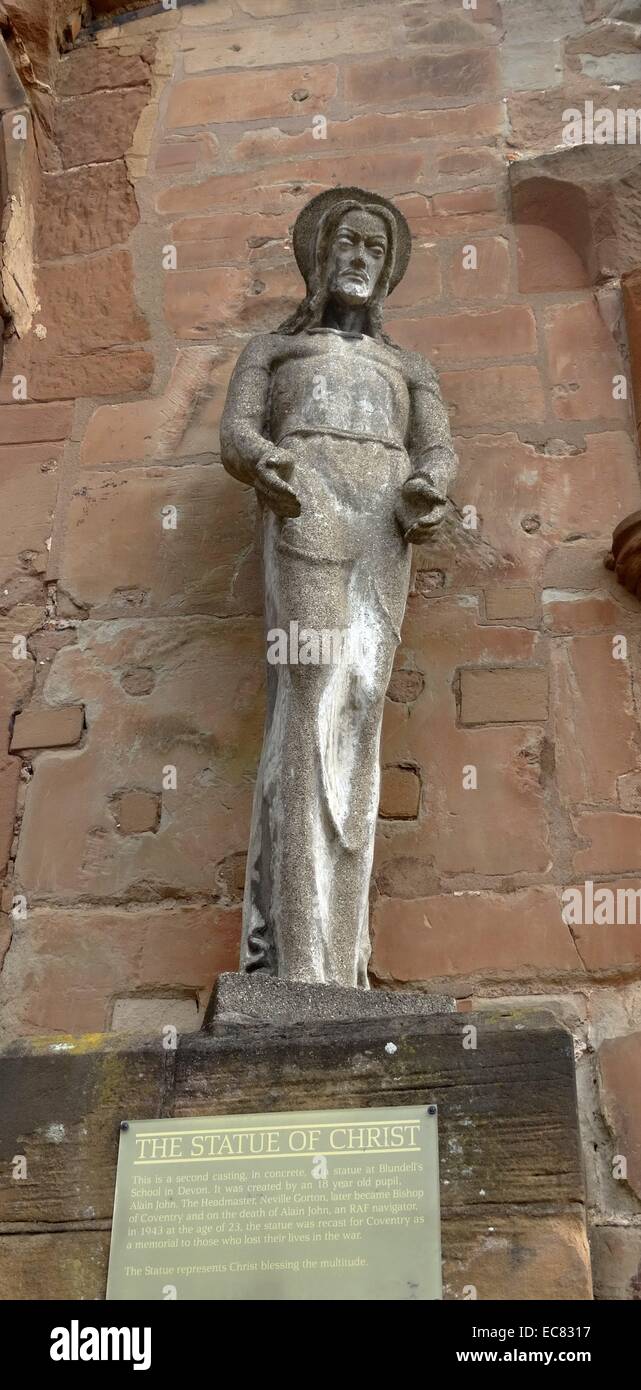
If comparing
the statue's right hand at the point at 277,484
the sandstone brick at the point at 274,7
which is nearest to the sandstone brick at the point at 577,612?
the statue's right hand at the point at 277,484

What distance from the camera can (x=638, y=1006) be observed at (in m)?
4.30

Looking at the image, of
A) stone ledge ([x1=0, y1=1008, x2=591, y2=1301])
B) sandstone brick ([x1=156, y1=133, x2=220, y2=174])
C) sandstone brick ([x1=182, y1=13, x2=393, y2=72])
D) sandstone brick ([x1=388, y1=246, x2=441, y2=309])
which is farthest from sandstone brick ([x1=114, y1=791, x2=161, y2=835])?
sandstone brick ([x1=182, y1=13, x2=393, y2=72])

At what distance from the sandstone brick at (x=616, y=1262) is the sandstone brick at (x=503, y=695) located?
4.54ft

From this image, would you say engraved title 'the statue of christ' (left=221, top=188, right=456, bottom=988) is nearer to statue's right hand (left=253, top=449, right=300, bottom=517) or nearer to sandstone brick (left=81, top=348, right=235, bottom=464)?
statue's right hand (left=253, top=449, right=300, bottom=517)

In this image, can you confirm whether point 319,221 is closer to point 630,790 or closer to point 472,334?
Result: point 472,334

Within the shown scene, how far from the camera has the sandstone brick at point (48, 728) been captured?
16.1 feet

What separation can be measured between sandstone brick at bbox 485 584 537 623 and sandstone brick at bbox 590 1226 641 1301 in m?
1.71

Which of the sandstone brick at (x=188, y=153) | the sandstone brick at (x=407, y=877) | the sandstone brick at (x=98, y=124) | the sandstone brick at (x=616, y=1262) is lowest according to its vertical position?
the sandstone brick at (x=616, y=1262)

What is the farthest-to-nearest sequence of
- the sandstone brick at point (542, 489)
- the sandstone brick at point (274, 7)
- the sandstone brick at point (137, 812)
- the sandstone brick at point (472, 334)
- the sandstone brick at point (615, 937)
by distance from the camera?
the sandstone brick at point (274, 7) → the sandstone brick at point (472, 334) → the sandstone brick at point (542, 489) → the sandstone brick at point (137, 812) → the sandstone brick at point (615, 937)

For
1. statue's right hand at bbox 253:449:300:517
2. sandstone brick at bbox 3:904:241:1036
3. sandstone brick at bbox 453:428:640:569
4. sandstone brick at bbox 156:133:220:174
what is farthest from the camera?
sandstone brick at bbox 156:133:220:174

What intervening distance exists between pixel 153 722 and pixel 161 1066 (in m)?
1.63

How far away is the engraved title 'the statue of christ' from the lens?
3814 mm

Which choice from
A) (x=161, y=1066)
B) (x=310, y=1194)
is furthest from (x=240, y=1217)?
(x=161, y=1066)

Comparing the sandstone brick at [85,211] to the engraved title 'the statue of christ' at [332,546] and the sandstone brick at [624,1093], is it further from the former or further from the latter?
the sandstone brick at [624,1093]
